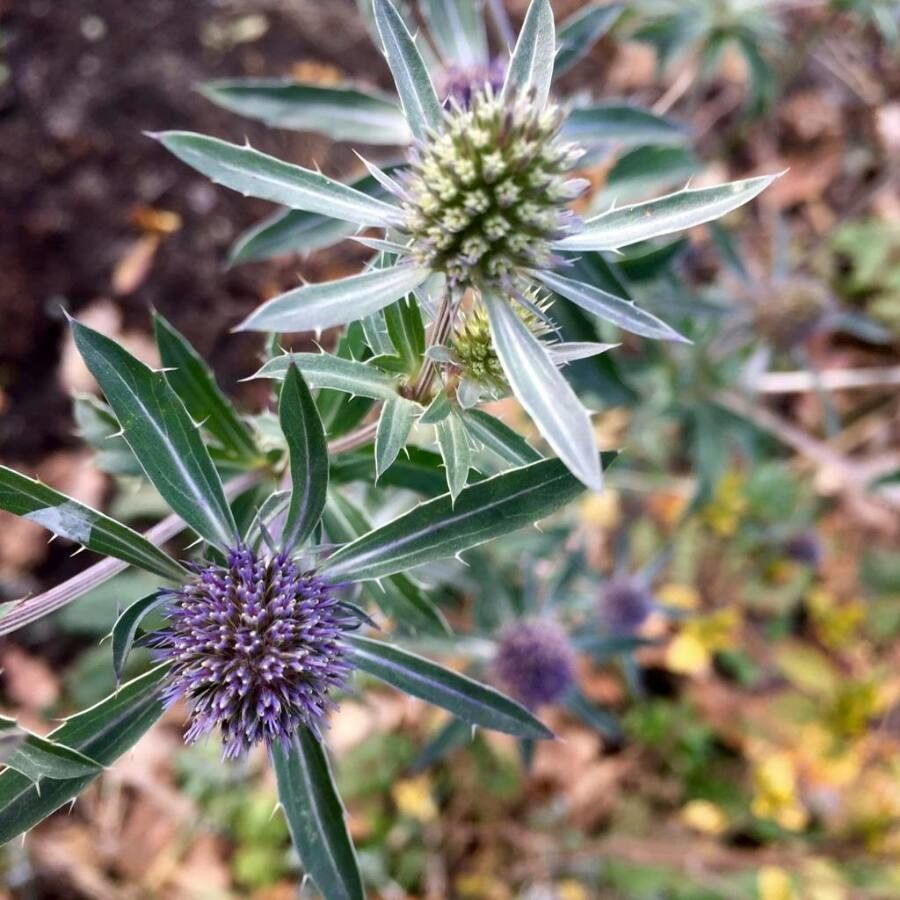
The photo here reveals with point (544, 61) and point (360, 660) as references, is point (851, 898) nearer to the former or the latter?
point (360, 660)

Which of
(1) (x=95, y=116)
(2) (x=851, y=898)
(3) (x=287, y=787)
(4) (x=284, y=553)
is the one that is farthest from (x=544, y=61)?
(2) (x=851, y=898)

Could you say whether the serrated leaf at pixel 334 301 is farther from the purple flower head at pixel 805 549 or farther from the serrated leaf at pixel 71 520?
the purple flower head at pixel 805 549

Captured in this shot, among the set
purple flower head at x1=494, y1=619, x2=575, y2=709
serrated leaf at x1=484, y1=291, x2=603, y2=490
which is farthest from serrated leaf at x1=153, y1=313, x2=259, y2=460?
purple flower head at x1=494, y1=619, x2=575, y2=709

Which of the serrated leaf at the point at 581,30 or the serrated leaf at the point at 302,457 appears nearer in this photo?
the serrated leaf at the point at 302,457

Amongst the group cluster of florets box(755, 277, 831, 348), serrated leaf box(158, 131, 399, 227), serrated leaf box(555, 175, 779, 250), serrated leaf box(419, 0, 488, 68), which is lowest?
serrated leaf box(555, 175, 779, 250)

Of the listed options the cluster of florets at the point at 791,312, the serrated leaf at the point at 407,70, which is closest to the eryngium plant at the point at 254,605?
the serrated leaf at the point at 407,70

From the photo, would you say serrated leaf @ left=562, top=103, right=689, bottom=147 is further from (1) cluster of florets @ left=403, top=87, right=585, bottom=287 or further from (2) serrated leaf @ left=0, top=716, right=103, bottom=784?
(2) serrated leaf @ left=0, top=716, right=103, bottom=784

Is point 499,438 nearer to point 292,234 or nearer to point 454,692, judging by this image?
point 454,692
